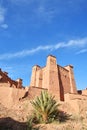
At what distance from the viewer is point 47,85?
2270cm

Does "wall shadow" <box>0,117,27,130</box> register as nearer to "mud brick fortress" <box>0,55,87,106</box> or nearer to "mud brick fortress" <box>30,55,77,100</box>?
"mud brick fortress" <box>0,55,87,106</box>

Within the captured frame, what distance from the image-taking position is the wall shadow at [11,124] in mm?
13805

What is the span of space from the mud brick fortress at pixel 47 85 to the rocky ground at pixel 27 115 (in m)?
1.09

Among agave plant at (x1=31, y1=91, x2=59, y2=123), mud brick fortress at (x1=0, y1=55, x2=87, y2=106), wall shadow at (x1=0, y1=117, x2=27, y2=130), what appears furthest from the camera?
mud brick fortress at (x1=0, y1=55, x2=87, y2=106)

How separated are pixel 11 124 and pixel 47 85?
29.7 ft

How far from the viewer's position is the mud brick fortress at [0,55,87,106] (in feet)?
63.2

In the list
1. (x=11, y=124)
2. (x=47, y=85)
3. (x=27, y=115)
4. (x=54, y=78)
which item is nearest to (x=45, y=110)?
(x=27, y=115)

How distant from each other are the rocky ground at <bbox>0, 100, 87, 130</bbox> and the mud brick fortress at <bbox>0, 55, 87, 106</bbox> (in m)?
1.09

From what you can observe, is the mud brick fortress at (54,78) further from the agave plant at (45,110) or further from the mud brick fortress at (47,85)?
the agave plant at (45,110)

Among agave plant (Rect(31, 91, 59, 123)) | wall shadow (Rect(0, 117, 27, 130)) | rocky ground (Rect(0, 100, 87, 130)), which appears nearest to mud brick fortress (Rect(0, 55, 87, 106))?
rocky ground (Rect(0, 100, 87, 130))

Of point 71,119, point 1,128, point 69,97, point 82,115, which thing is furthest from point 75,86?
point 1,128

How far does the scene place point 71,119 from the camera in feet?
56.6

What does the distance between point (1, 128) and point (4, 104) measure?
514 cm

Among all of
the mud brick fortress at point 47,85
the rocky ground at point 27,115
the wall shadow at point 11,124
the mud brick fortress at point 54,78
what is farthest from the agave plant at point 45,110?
the mud brick fortress at point 54,78
